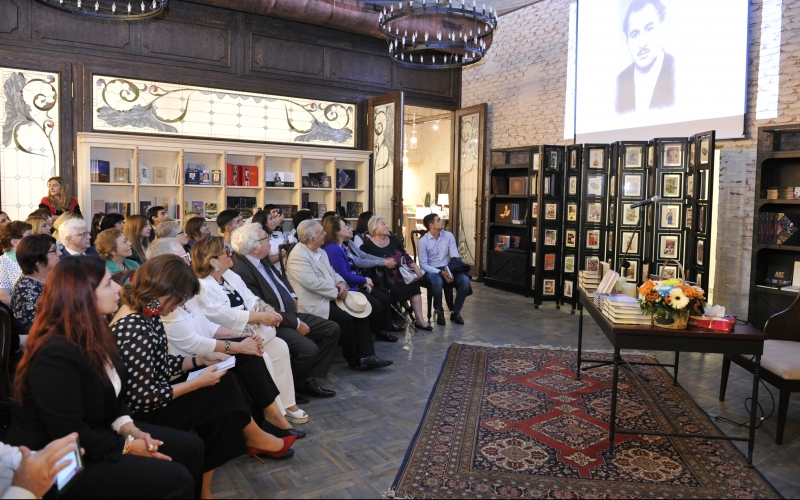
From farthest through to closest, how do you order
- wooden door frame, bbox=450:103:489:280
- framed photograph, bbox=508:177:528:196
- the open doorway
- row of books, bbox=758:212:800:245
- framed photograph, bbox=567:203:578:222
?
the open doorway, wooden door frame, bbox=450:103:489:280, framed photograph, bbox=508:177:528:196, framed photograph, bbox=567:203:578:222, row of books, bbox=758:212:800:245

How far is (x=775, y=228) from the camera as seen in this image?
265 inches

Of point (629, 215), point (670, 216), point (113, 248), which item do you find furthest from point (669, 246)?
point (113, 248)

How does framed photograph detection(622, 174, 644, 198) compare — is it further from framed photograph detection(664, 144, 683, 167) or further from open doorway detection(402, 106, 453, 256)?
open doorway detection(402, 106, 453, 256)

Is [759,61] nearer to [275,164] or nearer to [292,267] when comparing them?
[292,267]

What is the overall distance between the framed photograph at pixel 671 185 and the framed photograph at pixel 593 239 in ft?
3.48

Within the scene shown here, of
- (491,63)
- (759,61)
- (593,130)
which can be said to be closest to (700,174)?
(759,61)

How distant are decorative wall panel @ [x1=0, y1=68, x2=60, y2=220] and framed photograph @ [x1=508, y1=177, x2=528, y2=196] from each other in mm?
6857

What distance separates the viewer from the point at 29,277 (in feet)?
12.0

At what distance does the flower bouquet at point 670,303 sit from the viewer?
3623mm

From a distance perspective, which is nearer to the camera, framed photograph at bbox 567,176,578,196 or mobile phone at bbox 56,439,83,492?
mobile phone at bbox 56,439,83,492

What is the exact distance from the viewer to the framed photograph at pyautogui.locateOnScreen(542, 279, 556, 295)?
877cm

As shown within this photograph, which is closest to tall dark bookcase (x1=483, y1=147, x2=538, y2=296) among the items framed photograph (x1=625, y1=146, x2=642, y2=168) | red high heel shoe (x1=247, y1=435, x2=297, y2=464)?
framed photograph (x1=625, y1=146, x2=642, y2=168)

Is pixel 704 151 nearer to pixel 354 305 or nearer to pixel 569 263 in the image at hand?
pixel 569 263

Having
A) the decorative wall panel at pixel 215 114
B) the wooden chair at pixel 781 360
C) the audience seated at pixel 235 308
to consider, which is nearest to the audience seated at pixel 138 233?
the audience seated at pixel 235 308
